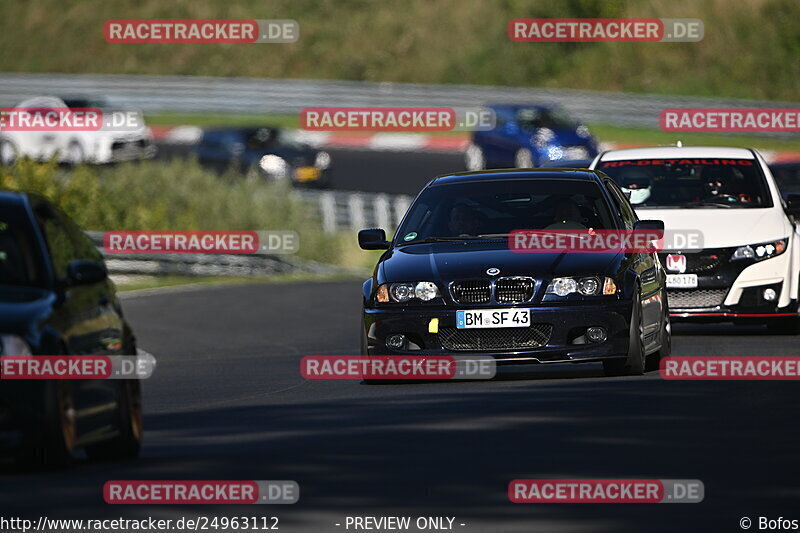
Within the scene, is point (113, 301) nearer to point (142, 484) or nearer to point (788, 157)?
point (142, 484)

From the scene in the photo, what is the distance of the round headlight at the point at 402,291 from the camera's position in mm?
13656

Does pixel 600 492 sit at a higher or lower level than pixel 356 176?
lower

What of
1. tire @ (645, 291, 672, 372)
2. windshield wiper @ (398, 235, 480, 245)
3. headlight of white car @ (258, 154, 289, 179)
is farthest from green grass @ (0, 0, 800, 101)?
windshield wiper @ (398, 235, 480, 245)

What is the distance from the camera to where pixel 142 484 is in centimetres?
909

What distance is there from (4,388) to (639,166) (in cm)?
992

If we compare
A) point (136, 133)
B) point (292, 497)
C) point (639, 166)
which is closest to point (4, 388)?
point (292, 497)

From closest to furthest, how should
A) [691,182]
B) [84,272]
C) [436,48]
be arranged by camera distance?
[84,272]
[691,182]
[436,48]

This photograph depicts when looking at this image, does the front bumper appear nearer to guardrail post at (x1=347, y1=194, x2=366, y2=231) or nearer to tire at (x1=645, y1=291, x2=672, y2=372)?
tire at (x1=645, y1=291, x2=672, y2=372)

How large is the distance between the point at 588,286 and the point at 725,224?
394 centimetres

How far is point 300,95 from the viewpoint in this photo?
2124 inches

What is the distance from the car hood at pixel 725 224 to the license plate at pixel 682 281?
254mm

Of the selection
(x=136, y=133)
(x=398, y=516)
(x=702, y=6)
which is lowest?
(x=398, y=516)

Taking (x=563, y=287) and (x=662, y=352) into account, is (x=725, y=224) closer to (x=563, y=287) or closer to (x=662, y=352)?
(x=662, y=352)

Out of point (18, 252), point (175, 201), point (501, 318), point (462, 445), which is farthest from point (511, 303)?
point (175, 201)
